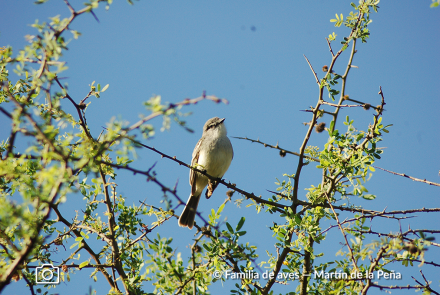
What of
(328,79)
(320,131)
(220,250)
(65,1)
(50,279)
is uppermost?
(328,79)

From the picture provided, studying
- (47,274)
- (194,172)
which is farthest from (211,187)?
(47,274)

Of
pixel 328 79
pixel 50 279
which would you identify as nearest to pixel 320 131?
pixel 328 79

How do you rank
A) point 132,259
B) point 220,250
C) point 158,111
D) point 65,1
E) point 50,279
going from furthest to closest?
1. point 132,259
2. point 50,279
3. point 220,250
4. point 65,1
5. point 158,111

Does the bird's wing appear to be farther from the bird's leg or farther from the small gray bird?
the bird's leg

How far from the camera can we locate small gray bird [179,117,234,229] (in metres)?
7.06

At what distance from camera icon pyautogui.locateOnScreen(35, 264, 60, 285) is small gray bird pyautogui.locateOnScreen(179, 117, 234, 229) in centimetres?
266

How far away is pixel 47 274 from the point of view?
4.43m

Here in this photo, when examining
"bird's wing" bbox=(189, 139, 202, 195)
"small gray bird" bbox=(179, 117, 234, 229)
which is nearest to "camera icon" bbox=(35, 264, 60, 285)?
"small gray bird" bbox=(179, 117, 234, 229)

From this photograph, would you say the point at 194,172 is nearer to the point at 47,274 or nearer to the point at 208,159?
the point at 208,159

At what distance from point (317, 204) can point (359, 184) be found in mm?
550

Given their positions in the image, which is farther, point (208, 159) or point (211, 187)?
point (208, 159)

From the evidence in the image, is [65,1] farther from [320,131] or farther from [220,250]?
[320,131]

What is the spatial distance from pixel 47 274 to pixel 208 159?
11.6ft

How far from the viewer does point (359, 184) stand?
13.8 ft
